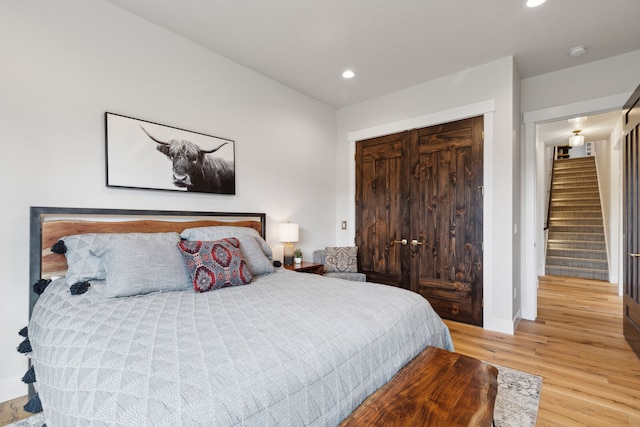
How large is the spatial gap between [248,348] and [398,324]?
82 centimetres

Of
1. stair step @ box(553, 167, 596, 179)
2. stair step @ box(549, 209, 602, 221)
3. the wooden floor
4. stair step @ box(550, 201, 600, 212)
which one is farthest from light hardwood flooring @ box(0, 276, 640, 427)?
stair step @ box(553, 167, 596, 179)

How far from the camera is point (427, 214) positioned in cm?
364

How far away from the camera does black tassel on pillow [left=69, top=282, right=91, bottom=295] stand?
1686 millimetres

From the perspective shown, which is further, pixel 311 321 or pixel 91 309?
pixel 91 309

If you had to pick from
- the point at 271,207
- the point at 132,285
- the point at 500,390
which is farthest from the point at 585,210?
the point at 132,285

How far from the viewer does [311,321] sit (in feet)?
4.41

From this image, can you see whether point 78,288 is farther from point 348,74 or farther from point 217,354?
point 348,74

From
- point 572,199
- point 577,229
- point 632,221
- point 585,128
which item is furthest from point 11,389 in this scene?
point 572,199

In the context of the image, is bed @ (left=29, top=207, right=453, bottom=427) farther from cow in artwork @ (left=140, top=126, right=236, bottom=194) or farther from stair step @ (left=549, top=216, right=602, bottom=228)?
stair step @ (left=549, top=216, right=602, bottom=228)

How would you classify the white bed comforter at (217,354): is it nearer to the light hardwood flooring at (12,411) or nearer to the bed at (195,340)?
the bed at (195,340)

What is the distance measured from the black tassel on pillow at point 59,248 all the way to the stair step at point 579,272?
7891mm

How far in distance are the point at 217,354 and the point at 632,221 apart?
3590 mm

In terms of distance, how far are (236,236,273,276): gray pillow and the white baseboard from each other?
1604mm

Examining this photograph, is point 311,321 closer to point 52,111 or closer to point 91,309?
point 91,309
